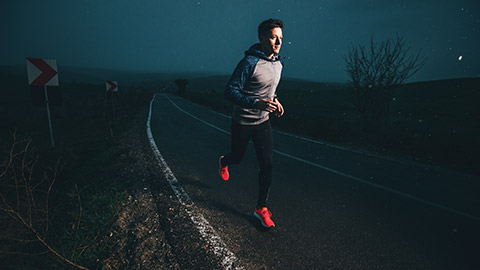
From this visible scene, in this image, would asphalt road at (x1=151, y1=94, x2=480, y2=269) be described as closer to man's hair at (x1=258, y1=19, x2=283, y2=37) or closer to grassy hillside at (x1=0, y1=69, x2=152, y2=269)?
grassy hillside at (x1=0, y1=69, x2=152, y2=269)

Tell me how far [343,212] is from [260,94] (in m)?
2.01

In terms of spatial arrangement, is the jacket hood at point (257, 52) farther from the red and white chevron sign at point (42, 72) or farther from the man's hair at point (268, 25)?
the red and white chevron sign at point (42, 72)

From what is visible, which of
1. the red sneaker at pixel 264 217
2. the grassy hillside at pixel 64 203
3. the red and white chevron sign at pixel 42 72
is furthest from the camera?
the red and white chevron sign at pixel 42 72

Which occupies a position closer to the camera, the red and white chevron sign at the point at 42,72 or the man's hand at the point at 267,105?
the man's hand at the point at 267,105

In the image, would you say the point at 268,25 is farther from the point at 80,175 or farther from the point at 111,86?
the point at 111,86

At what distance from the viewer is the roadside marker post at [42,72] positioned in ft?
19.2

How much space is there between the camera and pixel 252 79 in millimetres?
2508

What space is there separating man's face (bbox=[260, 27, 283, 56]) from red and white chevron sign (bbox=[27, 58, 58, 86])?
21.4 feet

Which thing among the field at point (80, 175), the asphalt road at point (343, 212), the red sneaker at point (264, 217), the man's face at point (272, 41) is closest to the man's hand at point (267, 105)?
the man's face at point (272, 41)

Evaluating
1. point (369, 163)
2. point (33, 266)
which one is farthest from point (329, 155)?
point (33, 266)

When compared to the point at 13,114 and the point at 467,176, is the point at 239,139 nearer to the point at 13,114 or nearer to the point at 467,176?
the point at 467,176

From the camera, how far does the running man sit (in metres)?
2.40

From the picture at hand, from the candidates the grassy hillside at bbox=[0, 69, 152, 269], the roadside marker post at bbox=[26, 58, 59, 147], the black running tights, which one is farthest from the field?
the roadside marker post at bbox=[26, 58, 59, 147]

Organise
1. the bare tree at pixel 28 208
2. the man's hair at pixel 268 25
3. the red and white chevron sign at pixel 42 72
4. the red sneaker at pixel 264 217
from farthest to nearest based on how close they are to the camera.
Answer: the red and white chevron sign at pixel 42 72 < the red sneaker at pixel 264 217 < the man's hair at pixel 268 25 < the bare tree at pixel 28 208
